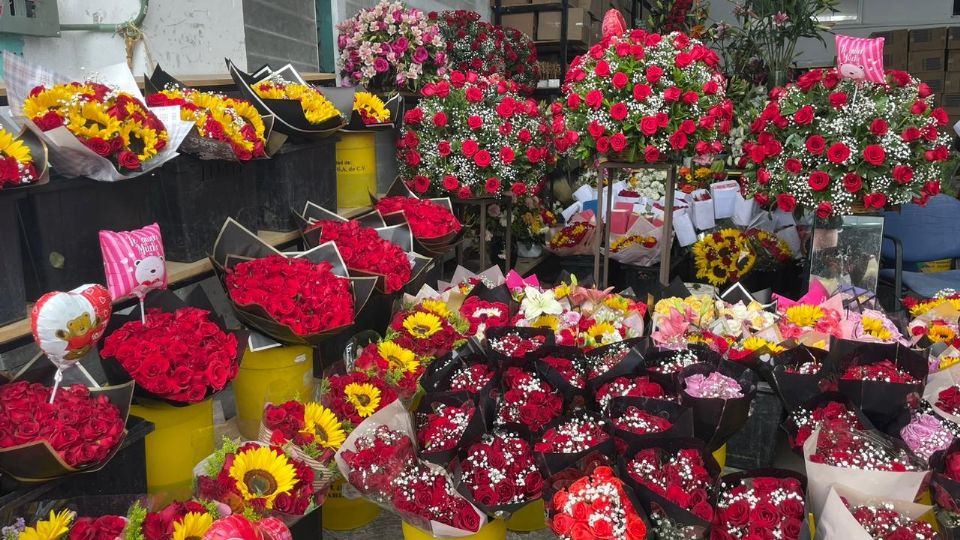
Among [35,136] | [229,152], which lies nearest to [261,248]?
[229,152]

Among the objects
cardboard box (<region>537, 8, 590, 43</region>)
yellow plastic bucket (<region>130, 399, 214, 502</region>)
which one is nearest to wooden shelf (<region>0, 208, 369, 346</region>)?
yellow plastic bucket (<region>130, 399, 214, 502</region>)

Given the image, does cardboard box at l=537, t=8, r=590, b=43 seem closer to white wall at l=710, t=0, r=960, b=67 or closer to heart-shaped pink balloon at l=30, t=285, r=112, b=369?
white wall at l=710, t=0, r=960, b=67

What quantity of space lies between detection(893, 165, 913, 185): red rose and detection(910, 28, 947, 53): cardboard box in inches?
284

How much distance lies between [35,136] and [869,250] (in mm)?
3166

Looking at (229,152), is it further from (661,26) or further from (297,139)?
(661,26)

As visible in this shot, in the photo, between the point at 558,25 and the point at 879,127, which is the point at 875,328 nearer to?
the point at 879,127

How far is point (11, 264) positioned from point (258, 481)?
27.5 inches

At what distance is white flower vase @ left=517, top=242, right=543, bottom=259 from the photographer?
5066 millimetres

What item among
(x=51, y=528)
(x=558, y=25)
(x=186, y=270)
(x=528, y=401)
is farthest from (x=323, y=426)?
(x=558, y=25)

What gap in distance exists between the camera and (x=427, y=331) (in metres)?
2.07

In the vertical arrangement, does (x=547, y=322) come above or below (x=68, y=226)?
below

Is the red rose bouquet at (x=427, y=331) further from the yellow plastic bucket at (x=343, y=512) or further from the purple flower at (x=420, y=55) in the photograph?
the purple flower at (x=420, y=55)

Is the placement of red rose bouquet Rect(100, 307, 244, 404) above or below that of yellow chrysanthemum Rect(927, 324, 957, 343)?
above

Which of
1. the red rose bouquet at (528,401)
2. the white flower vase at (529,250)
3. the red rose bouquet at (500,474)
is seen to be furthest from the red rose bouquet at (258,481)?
the white flower vase at (529,250)
